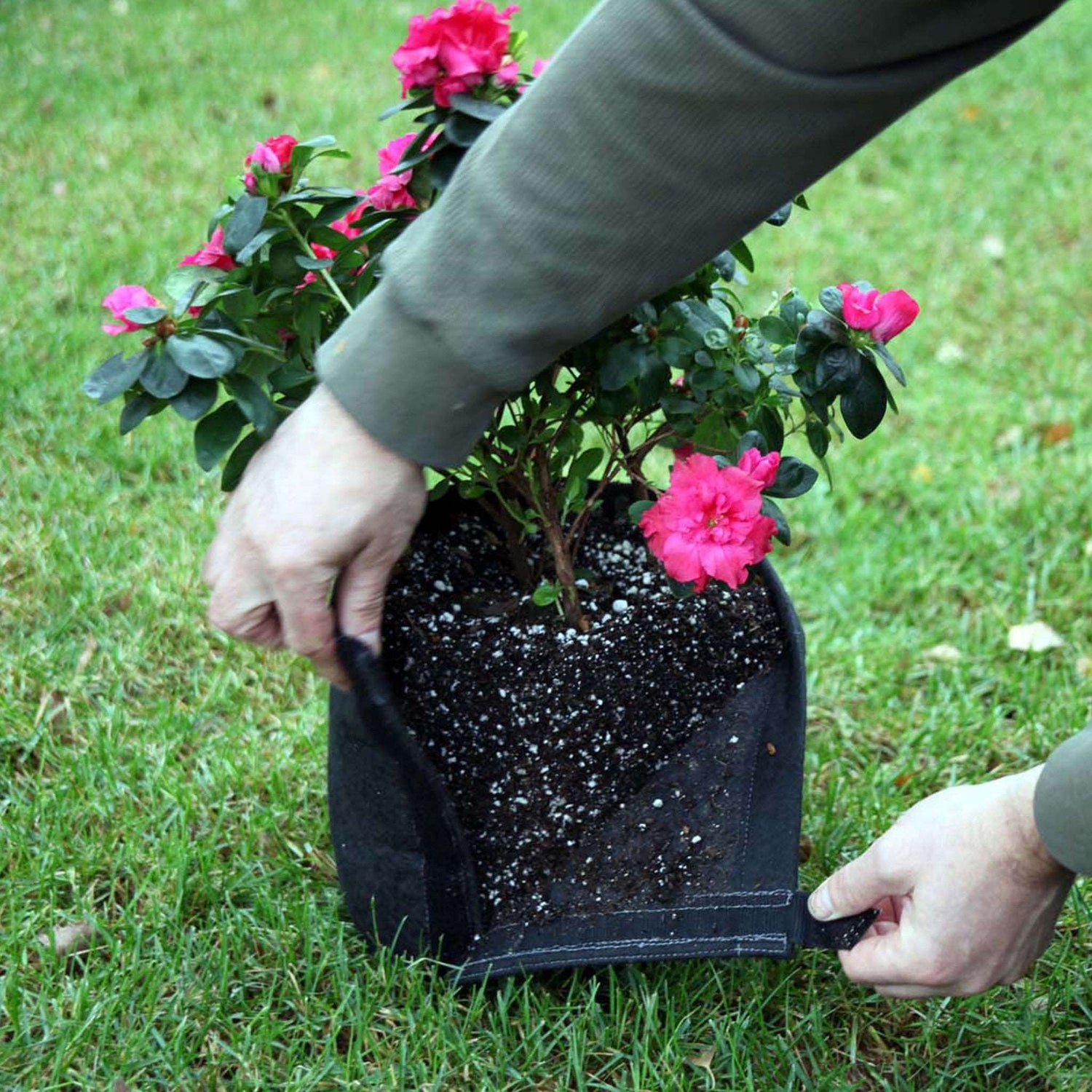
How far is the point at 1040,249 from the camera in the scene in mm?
3787

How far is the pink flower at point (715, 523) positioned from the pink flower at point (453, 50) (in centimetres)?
46

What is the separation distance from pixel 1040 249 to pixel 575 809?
297 centimetres

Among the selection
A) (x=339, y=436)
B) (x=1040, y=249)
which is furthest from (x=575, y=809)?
(x=1040, y=249)

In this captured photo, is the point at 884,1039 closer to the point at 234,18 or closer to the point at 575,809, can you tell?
the point at 575,809

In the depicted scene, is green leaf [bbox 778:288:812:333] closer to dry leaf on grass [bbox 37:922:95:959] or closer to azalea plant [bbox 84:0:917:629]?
azalea plant [bbox 84:0:917:629]

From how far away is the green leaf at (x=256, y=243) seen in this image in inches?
50.3

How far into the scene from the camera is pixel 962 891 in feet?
3.91

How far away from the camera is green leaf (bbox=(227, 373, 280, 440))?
128 centimetres

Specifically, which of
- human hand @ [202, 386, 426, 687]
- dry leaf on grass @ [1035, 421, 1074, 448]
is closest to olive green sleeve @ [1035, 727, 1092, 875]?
human hand @ [202, 386, 426, 687]

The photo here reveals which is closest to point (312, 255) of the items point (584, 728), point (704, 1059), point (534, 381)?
point (534, 381)

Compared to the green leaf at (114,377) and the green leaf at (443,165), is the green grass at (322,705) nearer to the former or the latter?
the green leaf at (114,377)

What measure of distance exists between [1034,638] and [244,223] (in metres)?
1.58

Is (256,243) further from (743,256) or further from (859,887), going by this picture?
(859,887)

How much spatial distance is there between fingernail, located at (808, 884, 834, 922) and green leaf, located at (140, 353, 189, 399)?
2.81 ft
